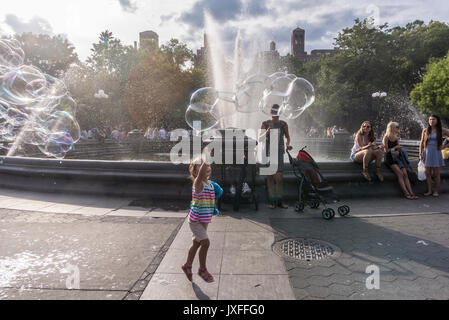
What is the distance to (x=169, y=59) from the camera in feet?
136

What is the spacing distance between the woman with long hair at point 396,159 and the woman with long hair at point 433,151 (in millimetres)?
478

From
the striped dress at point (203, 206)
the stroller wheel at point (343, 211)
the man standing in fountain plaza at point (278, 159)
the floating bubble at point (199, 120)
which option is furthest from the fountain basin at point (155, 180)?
the striped dress at point (203, 206)

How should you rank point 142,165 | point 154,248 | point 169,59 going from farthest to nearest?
point 169,59
point 142,165
point 154,248

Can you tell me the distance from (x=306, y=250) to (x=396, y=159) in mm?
4468

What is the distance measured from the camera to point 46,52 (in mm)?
42000

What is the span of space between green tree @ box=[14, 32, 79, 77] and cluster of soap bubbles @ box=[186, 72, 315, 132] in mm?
40397

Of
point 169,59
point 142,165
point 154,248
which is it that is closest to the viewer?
point 154,248

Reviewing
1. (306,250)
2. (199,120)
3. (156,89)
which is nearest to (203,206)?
(306,250)

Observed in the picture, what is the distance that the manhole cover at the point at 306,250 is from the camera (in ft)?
12.9

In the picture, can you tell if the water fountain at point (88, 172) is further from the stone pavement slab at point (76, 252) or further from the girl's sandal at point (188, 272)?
the girl's sandal at point (188, 272)
